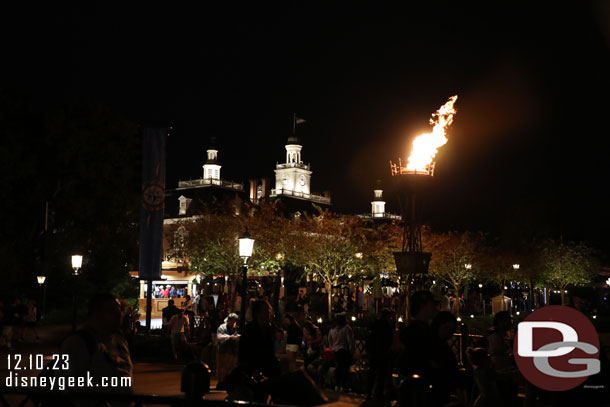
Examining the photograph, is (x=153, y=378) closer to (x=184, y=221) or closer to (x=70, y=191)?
(x=70, y=191)

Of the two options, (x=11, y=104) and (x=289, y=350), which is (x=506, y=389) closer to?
(x=289, y=350)

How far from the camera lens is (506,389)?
9.09 metres

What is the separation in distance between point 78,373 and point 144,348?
1513cm

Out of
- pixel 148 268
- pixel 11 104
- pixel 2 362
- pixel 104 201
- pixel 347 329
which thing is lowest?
pixel 2 362

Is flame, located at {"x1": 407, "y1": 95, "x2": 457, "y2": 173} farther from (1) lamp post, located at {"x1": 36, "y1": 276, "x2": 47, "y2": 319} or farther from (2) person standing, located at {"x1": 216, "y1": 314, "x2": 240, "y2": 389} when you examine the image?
(1) lamp post, located at {"x1": 36, "y1": 276, "x2": 47, "y2": 319}

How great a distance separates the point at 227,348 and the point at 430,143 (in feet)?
30.5

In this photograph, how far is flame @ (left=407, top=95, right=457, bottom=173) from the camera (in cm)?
1812

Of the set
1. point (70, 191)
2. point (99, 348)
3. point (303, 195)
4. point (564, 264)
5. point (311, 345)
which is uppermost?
point (303, 195)

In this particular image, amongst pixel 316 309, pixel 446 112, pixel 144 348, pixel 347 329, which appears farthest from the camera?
pixel 316 309

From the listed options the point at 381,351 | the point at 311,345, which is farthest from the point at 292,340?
the point at 381,351

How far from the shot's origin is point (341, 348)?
13.6 m

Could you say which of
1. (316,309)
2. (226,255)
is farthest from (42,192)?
(316,309)

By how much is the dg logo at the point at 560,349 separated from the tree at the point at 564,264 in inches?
1705

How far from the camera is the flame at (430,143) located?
18.1 m
